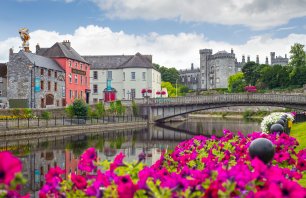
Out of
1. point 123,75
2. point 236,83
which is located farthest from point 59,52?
point 236,83

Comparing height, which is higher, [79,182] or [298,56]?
[298,56]

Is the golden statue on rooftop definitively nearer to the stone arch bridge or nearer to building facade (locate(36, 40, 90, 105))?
building facade (locate(36, 40, 90, 105))

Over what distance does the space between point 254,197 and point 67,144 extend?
93.5ft

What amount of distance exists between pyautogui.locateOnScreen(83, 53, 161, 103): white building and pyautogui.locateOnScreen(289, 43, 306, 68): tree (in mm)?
32562

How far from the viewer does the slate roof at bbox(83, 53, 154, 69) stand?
74000 millimetres

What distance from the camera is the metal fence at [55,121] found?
3710 centimetres

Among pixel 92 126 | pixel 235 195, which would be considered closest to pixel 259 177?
pixel 235 195

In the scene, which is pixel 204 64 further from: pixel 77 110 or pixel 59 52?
pixel 77 110

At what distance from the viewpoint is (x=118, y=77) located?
246 ft

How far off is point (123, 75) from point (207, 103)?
21.3m

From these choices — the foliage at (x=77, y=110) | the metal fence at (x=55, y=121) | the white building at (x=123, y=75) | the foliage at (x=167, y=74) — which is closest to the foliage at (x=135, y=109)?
the metal fence at (x=55, y=121)

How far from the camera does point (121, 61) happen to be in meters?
76.5

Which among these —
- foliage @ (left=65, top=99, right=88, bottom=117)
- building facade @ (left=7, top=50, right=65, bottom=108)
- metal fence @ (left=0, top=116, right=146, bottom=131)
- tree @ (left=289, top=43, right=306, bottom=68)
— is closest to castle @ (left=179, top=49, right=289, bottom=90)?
tree @ (left=289, top=43, right=306, bottom=68)

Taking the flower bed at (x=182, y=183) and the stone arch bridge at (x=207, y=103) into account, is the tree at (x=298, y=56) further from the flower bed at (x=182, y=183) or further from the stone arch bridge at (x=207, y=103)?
the flower bed at (x=182, y=183)
